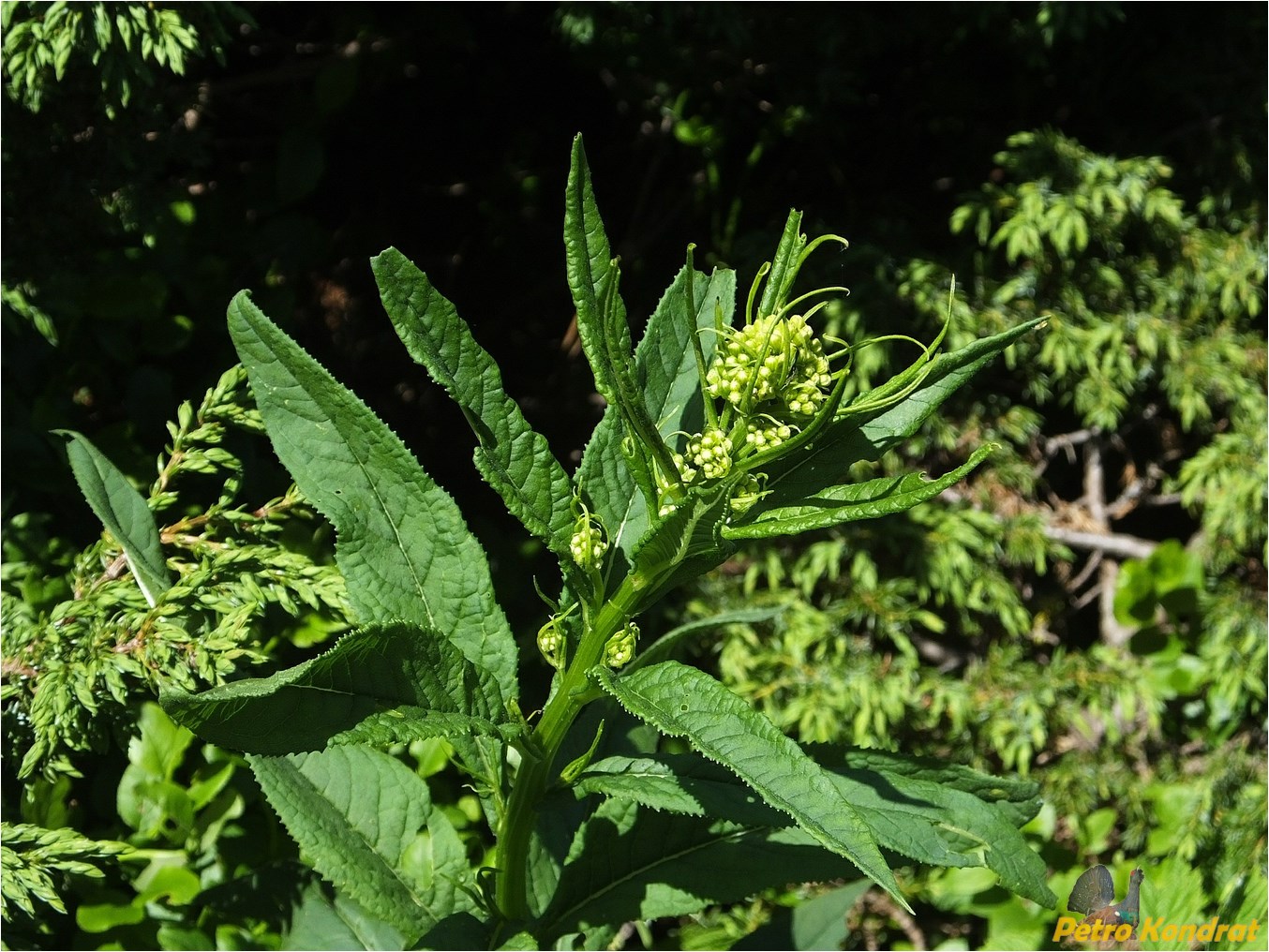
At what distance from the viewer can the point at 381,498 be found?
50.0 inches

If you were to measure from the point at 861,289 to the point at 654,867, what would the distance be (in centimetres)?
144

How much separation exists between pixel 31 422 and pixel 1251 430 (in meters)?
2.51

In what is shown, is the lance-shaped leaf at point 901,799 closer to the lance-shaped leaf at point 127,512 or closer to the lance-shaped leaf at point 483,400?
the lance-shaped leaf at point 483,400

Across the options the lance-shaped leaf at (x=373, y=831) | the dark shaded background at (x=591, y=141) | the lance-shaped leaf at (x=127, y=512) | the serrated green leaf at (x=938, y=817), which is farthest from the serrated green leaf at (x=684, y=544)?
the dark shaded background at (x=591, y=141)

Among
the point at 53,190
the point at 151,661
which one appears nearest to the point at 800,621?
the point at 151,661

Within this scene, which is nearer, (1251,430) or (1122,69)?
(1251,430)

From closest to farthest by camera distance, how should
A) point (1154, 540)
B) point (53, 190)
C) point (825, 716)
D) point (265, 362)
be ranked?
point (265, 362) → point (53, 190) → point (825, 716) → point (1154, 540)

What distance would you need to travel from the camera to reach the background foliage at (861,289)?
1990 mm

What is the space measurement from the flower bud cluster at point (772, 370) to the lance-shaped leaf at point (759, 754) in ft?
0.87

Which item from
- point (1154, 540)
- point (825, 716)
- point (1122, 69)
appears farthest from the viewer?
point (1154, 540)

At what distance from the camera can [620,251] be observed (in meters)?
2.73

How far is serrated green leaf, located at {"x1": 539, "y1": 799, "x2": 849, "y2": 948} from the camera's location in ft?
4.56

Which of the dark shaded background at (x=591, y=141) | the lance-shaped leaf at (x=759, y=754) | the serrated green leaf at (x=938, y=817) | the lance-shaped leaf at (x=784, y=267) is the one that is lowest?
the serrated green leaf at (x=938, y=817)

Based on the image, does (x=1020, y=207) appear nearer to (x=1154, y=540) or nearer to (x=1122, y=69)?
(x=1122, y=69)
